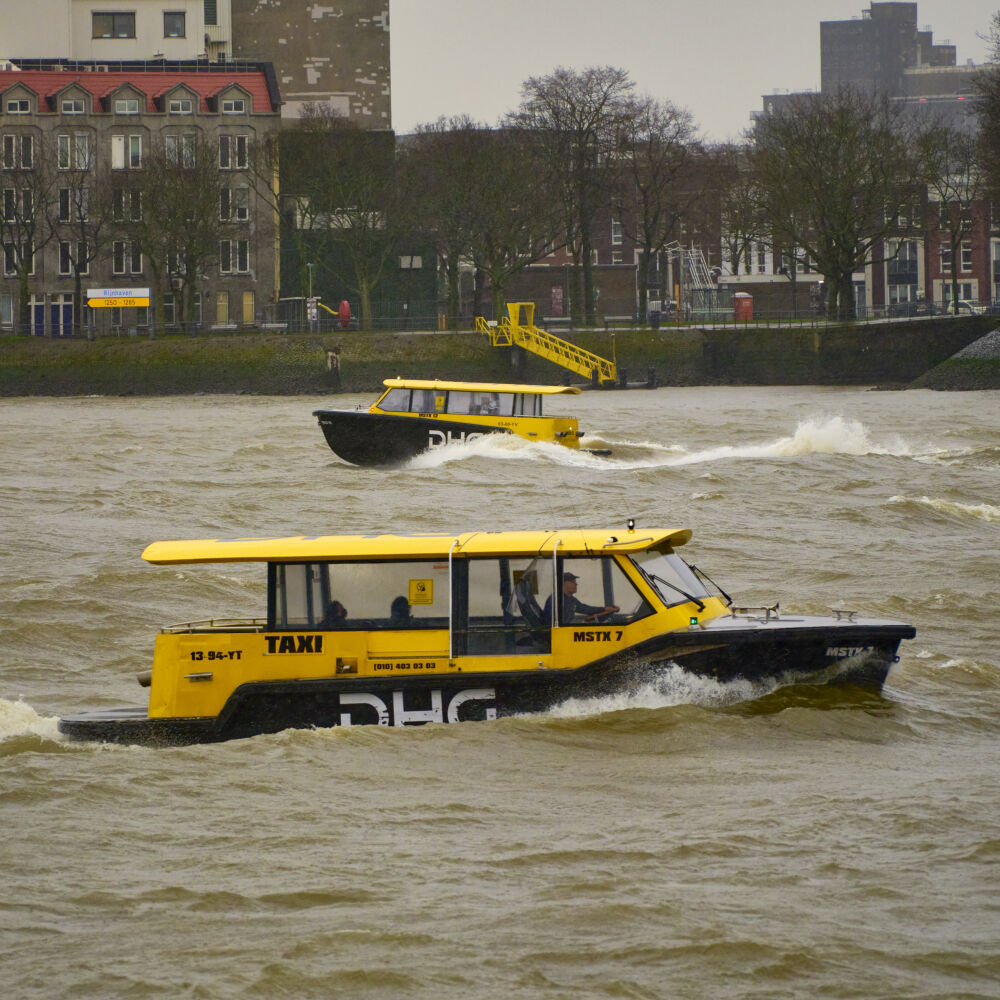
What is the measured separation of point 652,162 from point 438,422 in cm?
5006

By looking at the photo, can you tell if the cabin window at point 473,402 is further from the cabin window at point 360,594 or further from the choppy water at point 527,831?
the cabin window at point 360,594

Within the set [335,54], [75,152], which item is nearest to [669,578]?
[75,152]

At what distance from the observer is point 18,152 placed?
8862 cm

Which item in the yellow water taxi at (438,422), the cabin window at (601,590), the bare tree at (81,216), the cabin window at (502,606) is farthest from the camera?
the bare tree at (81,216)

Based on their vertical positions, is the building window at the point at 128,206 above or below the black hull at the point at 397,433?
above

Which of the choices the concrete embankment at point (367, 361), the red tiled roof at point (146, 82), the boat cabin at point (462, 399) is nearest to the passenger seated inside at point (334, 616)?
the boat cabin at point (462, 399)

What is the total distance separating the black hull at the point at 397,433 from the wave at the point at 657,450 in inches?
8.0

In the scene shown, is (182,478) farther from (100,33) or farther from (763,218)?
(100,33)

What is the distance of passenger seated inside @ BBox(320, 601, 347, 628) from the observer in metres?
15.3

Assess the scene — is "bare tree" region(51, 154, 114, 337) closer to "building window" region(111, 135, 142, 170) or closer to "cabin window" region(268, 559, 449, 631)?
"building window" region(111, 135, 142, 170)

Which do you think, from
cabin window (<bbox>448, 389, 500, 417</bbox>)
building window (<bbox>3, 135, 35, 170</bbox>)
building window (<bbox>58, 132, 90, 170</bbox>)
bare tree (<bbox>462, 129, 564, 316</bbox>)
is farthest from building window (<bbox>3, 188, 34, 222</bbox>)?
cabin window (<bbox>448, 389, 500, 417</bbox>)

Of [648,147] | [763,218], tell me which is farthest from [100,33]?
[763,218]

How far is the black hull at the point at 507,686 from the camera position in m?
15.1

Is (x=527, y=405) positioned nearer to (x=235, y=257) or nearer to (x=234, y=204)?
(x=234, y=204)
